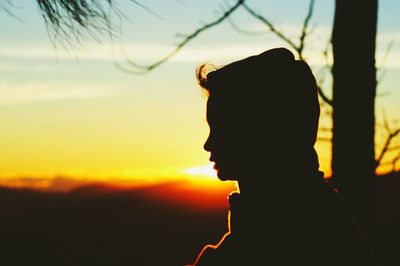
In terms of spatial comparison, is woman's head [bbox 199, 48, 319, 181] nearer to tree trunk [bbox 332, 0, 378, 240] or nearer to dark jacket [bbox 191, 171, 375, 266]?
dark jacket [bbox 191, 171, 375, 266]

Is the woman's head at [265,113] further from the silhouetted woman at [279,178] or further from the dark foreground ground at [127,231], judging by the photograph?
the dark foreground ground at [127,231]

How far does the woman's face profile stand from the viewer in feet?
8.48

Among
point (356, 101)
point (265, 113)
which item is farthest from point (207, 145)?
point (356, 101)

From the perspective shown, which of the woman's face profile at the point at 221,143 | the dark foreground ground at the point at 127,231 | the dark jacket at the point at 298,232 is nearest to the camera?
the dark jacket at the point at 298,232

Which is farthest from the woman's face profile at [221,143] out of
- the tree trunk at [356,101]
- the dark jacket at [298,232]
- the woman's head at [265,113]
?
the tree trunk at [356,101]

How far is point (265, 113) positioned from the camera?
250 centimetres

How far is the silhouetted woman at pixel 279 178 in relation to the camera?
2.48 m

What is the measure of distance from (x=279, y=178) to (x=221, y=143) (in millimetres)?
280

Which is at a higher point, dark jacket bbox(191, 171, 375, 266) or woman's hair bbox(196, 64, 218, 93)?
woman's hair bbox(196, 64, 218, 93)

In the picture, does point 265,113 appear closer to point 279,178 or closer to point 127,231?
point 279,178

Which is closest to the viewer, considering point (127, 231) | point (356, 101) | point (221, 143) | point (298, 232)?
point (298, 232)

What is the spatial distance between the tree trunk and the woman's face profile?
4.82 feet

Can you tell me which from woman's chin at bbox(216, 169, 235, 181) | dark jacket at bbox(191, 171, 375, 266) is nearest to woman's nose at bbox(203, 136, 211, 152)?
woman's chin at bbox(216, 169, 235, 181)

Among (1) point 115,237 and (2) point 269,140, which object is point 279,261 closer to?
(2) point 269,140
